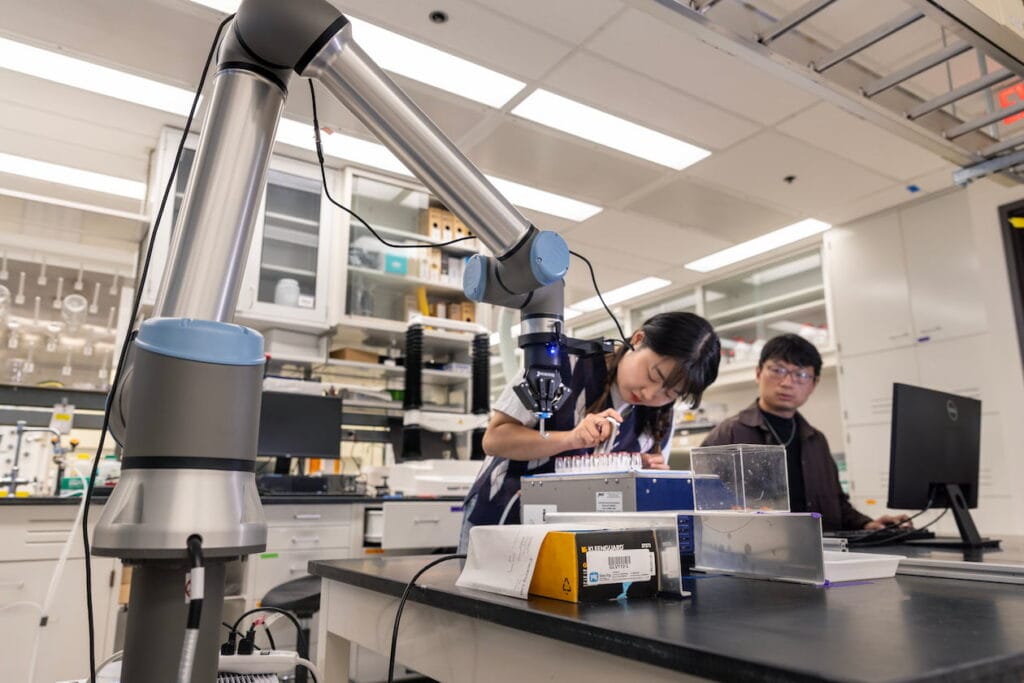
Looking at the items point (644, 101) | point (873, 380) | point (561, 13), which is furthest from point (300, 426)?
point (873, 380)

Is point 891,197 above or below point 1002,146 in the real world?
above

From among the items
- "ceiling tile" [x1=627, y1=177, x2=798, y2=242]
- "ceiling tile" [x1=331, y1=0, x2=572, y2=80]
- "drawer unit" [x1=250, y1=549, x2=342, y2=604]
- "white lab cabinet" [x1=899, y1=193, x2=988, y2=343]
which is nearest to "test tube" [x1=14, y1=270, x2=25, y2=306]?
"drawer unit" [x1=250, y1=549, x2=342, y2=604]

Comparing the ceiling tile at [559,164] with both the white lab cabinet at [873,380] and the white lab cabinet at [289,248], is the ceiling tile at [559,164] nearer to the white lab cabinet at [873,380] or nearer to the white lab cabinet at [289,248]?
the white lab cabinet at [289,248]

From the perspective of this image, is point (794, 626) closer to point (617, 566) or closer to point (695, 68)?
point (617, 566)

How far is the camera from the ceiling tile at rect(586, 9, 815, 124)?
271 cm

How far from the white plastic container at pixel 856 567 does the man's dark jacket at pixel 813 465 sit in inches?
47.7

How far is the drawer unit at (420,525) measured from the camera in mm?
2736

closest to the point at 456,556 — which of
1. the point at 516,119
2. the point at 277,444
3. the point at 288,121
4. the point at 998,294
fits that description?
the point at 277,444

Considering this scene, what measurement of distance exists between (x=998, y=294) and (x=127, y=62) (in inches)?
179

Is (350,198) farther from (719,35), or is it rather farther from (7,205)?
(719,35)

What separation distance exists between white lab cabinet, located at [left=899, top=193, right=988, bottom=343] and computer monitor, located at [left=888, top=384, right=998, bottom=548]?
7.96ft

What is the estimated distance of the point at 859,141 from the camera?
11.5 feet

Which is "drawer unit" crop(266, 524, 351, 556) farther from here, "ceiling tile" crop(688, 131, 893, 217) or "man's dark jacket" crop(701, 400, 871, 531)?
"ceiling tile" crop(688, 131, 893, 217)

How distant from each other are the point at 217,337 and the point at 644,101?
3081mm
